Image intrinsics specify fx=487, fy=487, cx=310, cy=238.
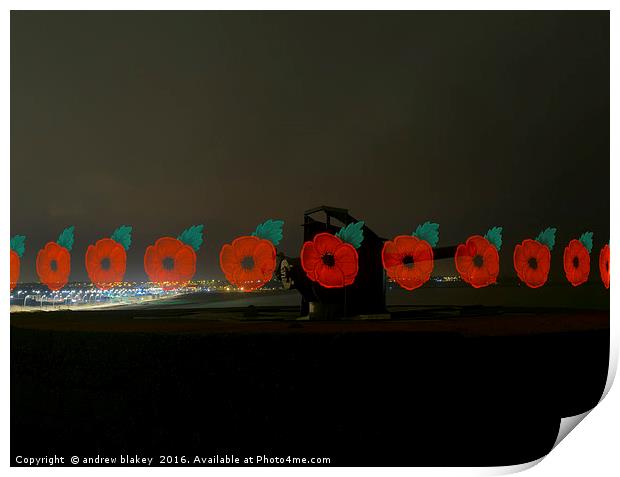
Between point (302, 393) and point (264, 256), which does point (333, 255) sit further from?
point (302, 393)

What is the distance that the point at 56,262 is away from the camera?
6.87 meters

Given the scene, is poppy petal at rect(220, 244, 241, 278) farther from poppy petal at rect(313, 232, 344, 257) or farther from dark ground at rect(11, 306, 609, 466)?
poppy petal at rect(313, 232, 344, 257)

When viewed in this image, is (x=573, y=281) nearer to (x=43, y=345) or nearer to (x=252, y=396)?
(x=252, y=396)

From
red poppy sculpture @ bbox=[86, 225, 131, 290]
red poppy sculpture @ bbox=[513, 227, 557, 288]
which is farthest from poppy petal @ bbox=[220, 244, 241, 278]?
red poppy sculpture @ bbox=[513, 227, 557, 288]

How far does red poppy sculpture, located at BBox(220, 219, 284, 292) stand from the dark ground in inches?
47.0

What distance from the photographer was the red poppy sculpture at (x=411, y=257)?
29.3 ft

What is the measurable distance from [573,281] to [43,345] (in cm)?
813

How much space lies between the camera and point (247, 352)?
645 centimetres

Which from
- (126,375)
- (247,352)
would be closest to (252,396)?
(247,352)

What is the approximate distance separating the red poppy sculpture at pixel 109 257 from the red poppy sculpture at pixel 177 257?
41cm

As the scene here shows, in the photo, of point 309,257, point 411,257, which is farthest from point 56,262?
point 411,257

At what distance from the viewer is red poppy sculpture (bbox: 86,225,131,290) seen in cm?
706

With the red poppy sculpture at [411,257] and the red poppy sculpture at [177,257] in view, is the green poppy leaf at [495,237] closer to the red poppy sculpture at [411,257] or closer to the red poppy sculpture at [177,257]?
the red poppy sculpture at [411,257]

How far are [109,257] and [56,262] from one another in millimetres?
694
